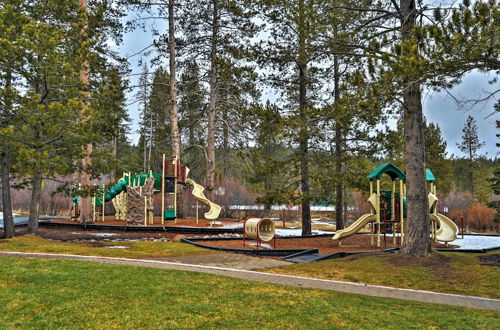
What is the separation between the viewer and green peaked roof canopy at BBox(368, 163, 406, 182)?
14.0m

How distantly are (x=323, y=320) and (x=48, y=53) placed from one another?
11.6m

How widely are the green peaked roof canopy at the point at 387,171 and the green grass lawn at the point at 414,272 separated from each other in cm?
367

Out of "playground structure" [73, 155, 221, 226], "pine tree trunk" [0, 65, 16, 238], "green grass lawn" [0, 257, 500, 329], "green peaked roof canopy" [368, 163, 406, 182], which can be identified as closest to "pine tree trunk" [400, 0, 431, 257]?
"green peaked roof canopy" [368, 163, 406, 182]

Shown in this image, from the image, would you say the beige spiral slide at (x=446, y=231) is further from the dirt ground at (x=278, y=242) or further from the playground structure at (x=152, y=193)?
the playground structure at (x=152, y=193)

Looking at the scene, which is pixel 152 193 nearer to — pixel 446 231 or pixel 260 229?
pixel 260 229

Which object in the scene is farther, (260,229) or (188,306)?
(260,229)

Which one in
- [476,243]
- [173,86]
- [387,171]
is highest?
[173,86]

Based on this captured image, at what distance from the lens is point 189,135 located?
115 ft

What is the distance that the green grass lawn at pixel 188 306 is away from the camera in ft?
17.0

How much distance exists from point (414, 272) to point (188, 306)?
5.66 meters

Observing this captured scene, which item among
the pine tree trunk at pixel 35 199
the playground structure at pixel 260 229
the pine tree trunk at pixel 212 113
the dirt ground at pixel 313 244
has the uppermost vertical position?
the pine tree trunk at pixel 212 113

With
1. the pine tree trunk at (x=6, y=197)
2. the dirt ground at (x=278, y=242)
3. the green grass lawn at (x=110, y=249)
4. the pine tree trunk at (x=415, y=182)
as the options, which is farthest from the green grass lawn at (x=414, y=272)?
the pine tree trunk at (x=6, y=197)

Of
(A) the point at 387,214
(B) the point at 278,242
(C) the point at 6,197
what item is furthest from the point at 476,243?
(C) the point at 6,197

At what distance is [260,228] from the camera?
47.2ft
